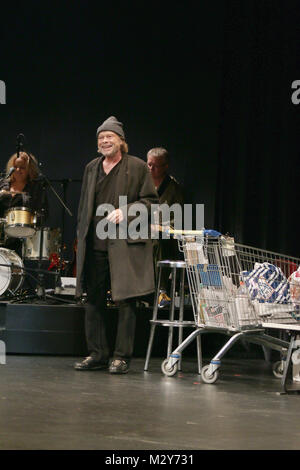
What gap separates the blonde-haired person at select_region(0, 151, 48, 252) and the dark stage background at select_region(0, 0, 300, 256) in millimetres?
908

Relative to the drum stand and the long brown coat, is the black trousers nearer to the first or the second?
the long brown coat

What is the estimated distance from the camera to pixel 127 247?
4.50 metres

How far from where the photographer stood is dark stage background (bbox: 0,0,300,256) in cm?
634

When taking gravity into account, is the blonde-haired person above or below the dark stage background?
below

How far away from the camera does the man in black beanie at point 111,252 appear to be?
14.8ft

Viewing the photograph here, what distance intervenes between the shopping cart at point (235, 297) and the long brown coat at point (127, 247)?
280mm

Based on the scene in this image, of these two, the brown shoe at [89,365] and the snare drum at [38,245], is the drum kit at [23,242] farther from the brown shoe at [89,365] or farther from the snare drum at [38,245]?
the brown shoe at [89,365]

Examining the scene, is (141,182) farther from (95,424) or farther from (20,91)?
(20,91)

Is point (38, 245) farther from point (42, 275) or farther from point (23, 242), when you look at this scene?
point (42, 275)
